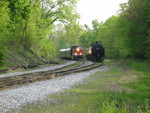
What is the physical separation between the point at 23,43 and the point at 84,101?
26.5 m

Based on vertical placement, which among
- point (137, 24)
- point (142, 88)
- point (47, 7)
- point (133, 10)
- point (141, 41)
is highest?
point (47, 7)

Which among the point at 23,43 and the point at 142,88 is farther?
the point at 23,43

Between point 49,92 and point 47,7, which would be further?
point 47,7

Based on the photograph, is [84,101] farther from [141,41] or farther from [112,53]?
[112,53]

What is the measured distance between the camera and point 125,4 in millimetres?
32188

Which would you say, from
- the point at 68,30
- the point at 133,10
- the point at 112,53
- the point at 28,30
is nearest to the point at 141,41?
the point at 133,10

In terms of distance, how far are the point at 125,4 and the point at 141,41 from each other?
21.4ft

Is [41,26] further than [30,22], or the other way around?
[41,26]

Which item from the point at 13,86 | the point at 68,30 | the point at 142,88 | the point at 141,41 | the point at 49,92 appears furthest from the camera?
the point at 68,30

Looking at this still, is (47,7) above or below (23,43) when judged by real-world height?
above

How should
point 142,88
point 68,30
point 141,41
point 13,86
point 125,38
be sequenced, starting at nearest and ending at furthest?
point 142,88, point 13,86, point 141,41, point 125,38, point 68,30

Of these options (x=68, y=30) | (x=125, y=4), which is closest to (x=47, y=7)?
(x=68, y=30)

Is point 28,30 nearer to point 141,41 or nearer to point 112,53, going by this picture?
point 141,41

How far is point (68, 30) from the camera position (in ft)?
147
